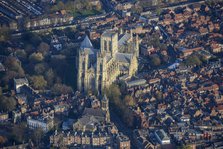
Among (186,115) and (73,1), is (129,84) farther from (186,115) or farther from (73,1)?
(73,1)

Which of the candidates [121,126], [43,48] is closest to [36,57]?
[43,48]

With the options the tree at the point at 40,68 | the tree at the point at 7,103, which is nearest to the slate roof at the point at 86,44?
the tree at the point at 40,68

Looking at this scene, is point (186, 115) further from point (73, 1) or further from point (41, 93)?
point (73, 1)

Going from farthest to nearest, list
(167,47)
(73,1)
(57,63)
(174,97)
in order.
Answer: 1. (73,1)
2. (167,47)
3. (57,63)
4. (174,97)

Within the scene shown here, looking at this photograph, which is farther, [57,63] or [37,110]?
[57,63]

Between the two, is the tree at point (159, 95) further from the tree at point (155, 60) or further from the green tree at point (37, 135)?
the green tree at point (37, 135)

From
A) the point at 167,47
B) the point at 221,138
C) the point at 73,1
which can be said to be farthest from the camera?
the point at 73,1

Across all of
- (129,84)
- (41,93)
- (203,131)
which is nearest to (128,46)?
(129,84)

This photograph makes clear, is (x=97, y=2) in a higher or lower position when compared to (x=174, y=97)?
higher
